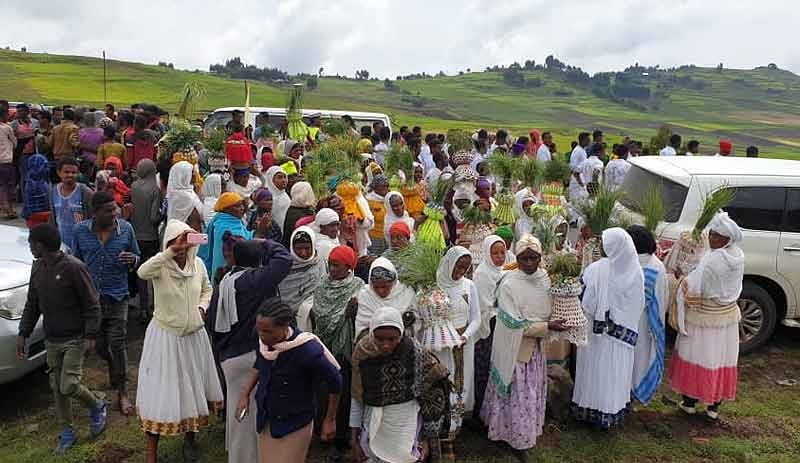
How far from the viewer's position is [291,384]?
330 cm

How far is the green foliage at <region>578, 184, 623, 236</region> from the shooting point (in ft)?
18.2

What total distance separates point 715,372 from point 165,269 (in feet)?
14.0

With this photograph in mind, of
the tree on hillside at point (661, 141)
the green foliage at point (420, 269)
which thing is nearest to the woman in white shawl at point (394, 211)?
the green foliage at point (420, 269)

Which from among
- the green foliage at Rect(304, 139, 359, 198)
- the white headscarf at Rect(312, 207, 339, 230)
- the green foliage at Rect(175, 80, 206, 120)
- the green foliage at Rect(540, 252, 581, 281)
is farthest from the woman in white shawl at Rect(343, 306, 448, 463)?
the green foliage at Rect(175, 80, 206, 120)

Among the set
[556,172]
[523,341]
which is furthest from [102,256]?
[556,172]

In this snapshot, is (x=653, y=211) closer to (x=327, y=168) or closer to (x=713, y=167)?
(x=713, y=167)

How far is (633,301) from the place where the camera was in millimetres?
4637

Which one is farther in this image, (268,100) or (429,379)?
(268,100)

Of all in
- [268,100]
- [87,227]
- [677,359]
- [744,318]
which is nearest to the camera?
[87,227]

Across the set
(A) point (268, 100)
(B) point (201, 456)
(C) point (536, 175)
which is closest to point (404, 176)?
(C) point (536, 175)

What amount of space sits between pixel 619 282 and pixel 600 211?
1.12 metres

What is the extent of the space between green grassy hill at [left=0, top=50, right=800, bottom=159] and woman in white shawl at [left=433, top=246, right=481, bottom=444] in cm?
1987

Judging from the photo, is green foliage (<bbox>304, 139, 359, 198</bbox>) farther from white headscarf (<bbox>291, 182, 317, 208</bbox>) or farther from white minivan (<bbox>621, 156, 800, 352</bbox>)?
white minivan (<bbox>621, 156, 800, 352</bbox>)

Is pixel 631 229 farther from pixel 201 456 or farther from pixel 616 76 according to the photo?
pixel 616 76
